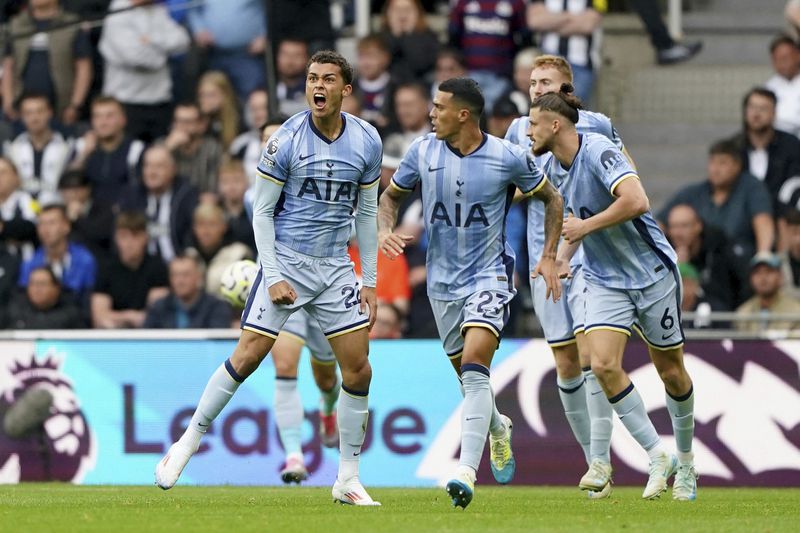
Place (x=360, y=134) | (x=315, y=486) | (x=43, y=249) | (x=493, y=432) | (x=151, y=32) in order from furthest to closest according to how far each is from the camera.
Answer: (x=151, y=32), (x=43, y=249), (x=315, y=486), (x=493, y=432), (x=360, y=134)

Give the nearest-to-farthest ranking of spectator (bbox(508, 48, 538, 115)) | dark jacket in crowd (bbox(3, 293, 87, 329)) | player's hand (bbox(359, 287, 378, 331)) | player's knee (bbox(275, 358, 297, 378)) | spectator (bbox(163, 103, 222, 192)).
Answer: player's hand (bbox(359, 287, 378, 331)) < player's knee (bbox(275, 358, 297, 378)) < dark jacket in crowd (bbox(3, 293, 87, 329)) < spectator (bbox(508, 48, 538, 115)) < spectator (bbox(163, 103, 222, 192))

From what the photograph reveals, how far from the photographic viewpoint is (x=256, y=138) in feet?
58.2

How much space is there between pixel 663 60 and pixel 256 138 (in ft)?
16.6

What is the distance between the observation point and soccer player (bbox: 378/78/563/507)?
34.3ft

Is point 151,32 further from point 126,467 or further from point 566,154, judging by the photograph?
point 566,154

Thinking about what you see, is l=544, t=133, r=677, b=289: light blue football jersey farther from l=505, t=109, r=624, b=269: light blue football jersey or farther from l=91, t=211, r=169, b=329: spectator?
l=91, t=211, r=169, b=329: spectator

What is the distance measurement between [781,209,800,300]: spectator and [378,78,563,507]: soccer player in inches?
216

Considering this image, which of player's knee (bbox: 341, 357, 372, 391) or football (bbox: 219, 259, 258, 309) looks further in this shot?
football (bbox: 219, 259, 258, 309)

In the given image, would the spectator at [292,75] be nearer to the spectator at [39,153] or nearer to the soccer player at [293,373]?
the spectator at [39,153]

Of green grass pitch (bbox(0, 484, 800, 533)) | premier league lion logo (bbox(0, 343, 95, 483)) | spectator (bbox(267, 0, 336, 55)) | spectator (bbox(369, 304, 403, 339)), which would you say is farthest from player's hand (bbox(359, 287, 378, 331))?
spectator (bbox(267, 0, 336, 55))

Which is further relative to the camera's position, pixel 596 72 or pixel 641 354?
pixel 596 72

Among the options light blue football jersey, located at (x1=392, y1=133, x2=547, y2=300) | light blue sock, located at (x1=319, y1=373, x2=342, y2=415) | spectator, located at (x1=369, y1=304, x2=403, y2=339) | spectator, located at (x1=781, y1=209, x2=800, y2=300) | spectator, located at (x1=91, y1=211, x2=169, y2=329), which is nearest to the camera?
light blue football jersey, located at (x1=392, y1=133, x2=547, y2=300)

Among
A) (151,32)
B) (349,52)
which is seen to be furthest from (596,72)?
(151,32)

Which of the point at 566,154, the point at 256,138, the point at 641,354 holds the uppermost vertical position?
the point at 566,154
